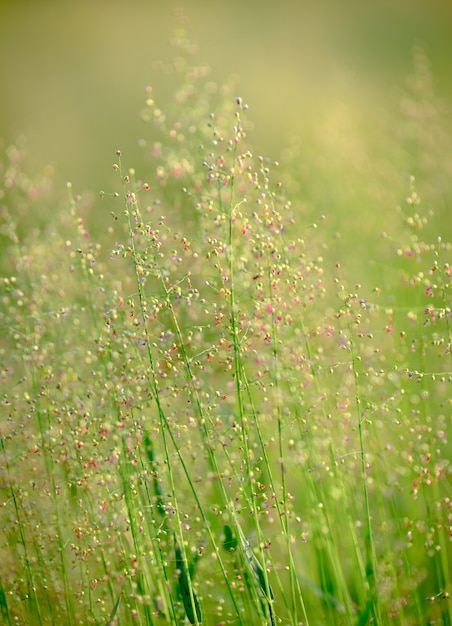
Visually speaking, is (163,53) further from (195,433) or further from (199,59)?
(195,433)

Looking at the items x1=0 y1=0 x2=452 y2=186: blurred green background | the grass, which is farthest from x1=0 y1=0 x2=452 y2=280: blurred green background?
the grass

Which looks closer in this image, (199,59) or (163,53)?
(199,59)

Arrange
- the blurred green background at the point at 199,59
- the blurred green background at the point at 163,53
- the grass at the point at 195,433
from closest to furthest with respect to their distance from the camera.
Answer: the grass at the point at 195,433, the blurred green background at the point at 199,59, the blurred green background at the point at 163,53

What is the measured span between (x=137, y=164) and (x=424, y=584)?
199 inches

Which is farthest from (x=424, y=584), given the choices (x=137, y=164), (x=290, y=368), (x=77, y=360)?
(x=137, y=164)

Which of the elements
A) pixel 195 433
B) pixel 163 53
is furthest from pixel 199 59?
pixel 195 433

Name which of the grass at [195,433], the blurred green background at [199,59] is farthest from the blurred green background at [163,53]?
the grass at [195,433]

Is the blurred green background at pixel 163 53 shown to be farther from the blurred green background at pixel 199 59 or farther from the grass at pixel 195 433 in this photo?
the grass at pixel 195 433

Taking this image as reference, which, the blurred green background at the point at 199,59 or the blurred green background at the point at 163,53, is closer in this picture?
the blurred green background at the point at 199,59

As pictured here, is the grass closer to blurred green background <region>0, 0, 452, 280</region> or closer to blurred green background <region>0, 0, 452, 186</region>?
blurred green background <region>0, 0, 452, 280</region>

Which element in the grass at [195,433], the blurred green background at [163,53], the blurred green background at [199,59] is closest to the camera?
the grass at [195,433]

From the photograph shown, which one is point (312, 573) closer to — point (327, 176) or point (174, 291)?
point (174, 291)

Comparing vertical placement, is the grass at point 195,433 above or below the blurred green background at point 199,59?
below

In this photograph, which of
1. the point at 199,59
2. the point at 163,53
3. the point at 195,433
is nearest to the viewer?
the point at 195,433
